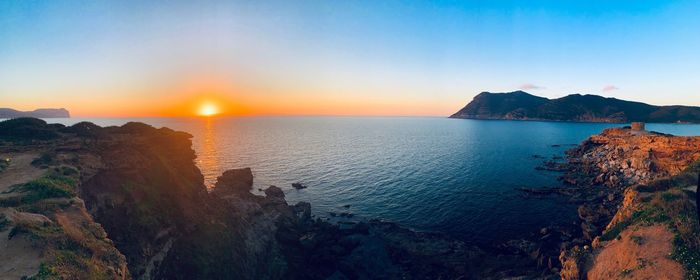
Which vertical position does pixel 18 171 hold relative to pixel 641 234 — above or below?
above

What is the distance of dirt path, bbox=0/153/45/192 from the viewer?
23.4 m

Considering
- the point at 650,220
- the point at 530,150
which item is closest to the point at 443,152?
the point at 530,150

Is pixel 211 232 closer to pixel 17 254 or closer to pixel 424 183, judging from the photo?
pixel 17 254

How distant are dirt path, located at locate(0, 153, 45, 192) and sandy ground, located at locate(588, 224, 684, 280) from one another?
50.1 meters

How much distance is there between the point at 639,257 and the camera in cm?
2341

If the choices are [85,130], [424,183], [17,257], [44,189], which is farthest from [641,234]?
[85,130]

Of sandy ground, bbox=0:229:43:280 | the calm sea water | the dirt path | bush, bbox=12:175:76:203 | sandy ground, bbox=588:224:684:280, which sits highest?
the dirt path

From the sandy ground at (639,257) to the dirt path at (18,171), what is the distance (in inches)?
1973

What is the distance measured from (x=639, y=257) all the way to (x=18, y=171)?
55.1 m

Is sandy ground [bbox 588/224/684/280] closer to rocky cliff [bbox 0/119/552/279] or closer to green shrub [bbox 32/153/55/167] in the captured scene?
rocky cliff [bbox 0/119/552/279]

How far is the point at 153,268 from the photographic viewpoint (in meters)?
26.9

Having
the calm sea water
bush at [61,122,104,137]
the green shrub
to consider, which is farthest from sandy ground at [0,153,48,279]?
the calm sea water

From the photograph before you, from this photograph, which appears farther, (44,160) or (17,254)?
(44,160)

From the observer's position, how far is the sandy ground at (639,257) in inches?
845
